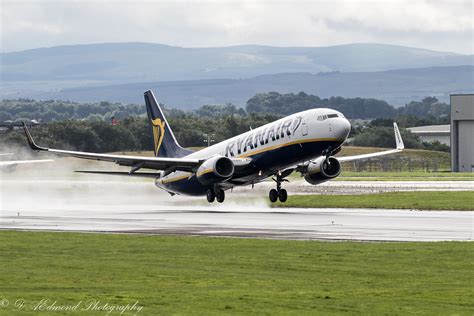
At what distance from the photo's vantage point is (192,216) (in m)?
57.0

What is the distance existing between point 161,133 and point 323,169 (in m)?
15.7

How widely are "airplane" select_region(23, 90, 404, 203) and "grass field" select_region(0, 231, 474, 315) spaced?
58.3 feet

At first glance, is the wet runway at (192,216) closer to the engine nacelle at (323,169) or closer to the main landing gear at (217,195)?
the main landing gear at (217,195)

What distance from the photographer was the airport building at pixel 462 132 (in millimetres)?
142625

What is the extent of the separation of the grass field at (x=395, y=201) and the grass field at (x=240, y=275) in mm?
25511

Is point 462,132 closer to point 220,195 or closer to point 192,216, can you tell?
point 220,195

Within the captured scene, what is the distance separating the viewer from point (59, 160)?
3784 inches

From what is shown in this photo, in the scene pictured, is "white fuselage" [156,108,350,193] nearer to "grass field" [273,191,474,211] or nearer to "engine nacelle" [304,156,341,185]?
"engine nacelle" [304,156,341,185]

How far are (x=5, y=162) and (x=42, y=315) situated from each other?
81.1 m

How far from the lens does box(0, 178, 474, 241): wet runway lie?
1713 inches

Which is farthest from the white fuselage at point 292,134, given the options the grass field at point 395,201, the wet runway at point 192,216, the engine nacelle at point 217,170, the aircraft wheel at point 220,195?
the grass field at point 395,201

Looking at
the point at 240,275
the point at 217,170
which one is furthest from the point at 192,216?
the point at 240,275

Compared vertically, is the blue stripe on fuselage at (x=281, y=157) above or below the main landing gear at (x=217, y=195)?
above

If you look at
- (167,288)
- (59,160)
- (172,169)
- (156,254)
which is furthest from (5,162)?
(167,288)
